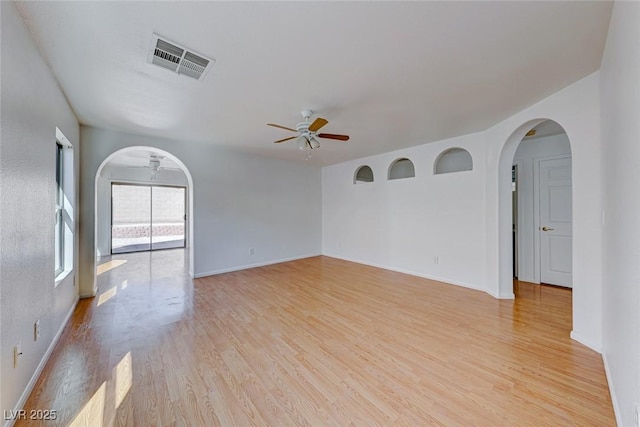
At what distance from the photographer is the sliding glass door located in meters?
7.34

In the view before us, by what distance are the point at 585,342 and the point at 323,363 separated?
246cm

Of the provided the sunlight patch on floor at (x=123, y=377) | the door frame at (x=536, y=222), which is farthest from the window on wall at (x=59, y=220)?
the door frame at (x=536, y=222)

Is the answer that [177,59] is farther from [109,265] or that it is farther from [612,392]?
[109,265]

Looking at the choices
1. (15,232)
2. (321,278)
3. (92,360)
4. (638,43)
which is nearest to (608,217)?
(638,43)

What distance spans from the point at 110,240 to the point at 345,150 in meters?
7.15

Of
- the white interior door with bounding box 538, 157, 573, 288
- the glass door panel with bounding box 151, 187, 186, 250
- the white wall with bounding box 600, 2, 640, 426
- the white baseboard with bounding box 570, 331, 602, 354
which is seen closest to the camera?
the white wall with bounding box 600, 2, 640, 426

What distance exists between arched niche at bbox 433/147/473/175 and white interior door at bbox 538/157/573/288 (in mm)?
1080

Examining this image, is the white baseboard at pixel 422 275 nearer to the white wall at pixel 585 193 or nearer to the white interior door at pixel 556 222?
the white interior door at pixel 556 222

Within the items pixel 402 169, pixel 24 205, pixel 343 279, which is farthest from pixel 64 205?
pixel 402 169

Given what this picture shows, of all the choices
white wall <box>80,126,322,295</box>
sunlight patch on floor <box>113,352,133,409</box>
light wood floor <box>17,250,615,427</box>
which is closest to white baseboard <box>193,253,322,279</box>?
white wall <box>80,126,322,295</box>

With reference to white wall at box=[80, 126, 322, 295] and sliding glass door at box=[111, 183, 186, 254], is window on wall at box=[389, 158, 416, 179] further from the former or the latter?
sliding glass door at box=[111, 183, 186, 254]

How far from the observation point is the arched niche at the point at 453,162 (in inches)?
180

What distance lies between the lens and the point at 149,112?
120 inches

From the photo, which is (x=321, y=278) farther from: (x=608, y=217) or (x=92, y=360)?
(x=608, y=217)
